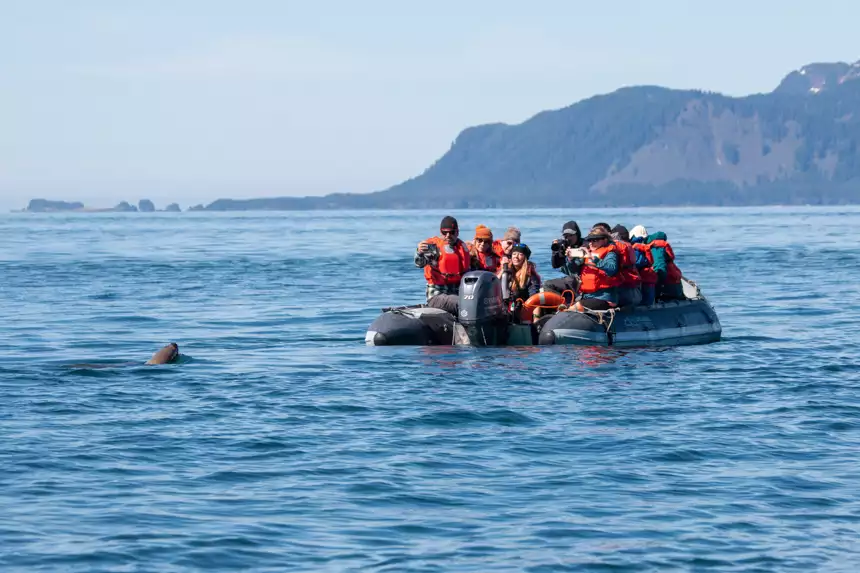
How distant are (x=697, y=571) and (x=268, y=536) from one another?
350 cm

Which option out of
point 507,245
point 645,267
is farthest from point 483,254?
point 645,267

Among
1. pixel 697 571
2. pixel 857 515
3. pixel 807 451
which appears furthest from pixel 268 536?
pixel 807 451

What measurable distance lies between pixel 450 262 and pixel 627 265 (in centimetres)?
306

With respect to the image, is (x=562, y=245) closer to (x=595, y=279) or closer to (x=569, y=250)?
(x=569, y=250)

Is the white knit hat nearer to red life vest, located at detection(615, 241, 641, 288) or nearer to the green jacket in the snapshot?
the green jacket

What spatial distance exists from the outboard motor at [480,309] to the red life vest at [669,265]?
354 cm

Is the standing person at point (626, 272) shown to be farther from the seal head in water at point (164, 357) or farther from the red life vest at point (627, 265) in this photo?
the seal head in water at point (164, 357)

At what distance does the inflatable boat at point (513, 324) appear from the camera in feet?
71.6

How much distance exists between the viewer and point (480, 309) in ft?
71.3

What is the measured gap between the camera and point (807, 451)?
14312mm

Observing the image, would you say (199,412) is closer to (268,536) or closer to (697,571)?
(268,536)

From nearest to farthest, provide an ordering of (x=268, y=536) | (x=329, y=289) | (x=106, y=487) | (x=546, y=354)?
(x=268, y=536), (x=106, y=487), (x=546, y=354), (x=329, y=289)

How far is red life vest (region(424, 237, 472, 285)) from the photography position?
2295cm

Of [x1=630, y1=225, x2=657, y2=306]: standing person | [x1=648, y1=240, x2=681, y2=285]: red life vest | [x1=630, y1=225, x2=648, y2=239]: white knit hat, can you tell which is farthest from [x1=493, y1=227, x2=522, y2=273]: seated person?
[x1=648, y1=240, x2=681, y2=285]: red life vest
